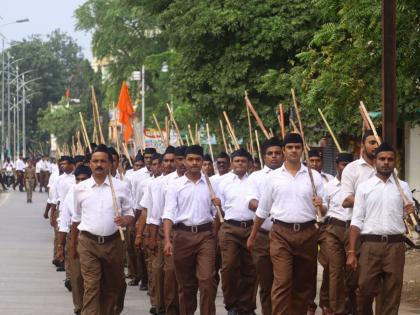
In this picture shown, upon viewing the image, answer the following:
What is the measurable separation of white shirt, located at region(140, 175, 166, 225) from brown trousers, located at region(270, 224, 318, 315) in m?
2.24

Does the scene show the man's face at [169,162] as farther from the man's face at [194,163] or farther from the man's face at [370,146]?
the man's face at [370,146]

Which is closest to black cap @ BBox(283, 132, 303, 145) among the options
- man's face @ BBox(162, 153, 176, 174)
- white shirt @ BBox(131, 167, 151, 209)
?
man's face @ BBox(162, 153, 176, 174)

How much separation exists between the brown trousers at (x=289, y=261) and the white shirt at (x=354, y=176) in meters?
0.57

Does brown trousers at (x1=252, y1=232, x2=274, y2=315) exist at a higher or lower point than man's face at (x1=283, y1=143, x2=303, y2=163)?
lower

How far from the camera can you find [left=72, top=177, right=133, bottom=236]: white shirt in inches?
521

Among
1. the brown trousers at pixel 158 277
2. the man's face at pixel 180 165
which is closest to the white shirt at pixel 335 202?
the man's face at pixel 180 165

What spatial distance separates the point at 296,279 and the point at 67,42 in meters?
147

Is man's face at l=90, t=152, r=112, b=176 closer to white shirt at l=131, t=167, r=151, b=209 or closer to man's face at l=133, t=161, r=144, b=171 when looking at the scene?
white shirt at l=131, t=167, r=151, b=209

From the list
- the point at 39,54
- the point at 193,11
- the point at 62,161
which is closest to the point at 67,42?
the point at 39,54

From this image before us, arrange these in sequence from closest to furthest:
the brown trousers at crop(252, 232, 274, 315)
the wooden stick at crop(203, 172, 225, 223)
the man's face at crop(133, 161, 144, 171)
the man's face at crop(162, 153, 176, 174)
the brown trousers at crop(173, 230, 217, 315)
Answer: the brown trousers at crop(173, 230, 217, 315) < the wooden stick at crop(203, 172, 225, 223) < the brown trousers at crop(252, 232, 274, 315) < the man's face at crop(162, 153, 176, 174) < the man's face at crop(133, 161, 144, 171)

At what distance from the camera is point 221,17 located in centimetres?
2933

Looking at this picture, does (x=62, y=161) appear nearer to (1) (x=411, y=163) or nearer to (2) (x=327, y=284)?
(2) (x=327, y=284)

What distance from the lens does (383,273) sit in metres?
12.1

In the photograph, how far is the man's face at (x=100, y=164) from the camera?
1326 centimetres
